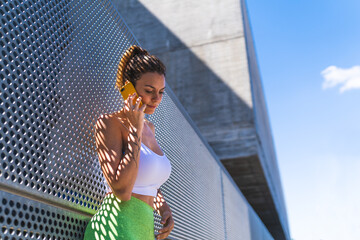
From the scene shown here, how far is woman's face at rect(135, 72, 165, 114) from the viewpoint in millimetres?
1752

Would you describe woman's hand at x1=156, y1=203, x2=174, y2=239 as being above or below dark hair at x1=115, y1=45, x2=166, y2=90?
below

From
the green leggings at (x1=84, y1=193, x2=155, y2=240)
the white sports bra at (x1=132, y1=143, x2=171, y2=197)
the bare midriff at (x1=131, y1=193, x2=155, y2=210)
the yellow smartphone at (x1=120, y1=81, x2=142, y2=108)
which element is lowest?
the green leggings at (x1=84, y1=193, x2=155, y2=240)

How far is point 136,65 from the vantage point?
70.2 inches

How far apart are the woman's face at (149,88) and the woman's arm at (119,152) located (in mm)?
238

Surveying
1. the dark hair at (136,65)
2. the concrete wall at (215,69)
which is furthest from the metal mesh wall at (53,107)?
the concrete wall at (215,69)

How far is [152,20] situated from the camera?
54.5 ft

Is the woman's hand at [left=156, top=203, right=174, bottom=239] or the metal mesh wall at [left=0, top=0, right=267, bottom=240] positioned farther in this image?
the woman's hand at [left=156, top=203, right=174, bottom=239]

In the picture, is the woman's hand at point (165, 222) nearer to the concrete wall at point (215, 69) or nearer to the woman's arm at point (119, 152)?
the woman's arm at point (119, 152)

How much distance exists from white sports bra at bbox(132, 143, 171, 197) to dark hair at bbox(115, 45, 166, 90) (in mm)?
413

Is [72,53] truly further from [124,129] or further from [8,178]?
[8,178]

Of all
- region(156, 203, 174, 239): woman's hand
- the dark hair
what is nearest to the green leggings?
region(156, 203, 174, 239): woman's hand

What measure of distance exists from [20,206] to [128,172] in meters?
0.47

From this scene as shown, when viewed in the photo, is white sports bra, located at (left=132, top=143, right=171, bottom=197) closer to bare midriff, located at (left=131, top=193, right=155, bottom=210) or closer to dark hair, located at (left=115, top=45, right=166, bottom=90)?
bare midriff, located at (left=131, top=193, right=155, bottom=210)

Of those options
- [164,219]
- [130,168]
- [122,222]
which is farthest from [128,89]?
[164,219]
